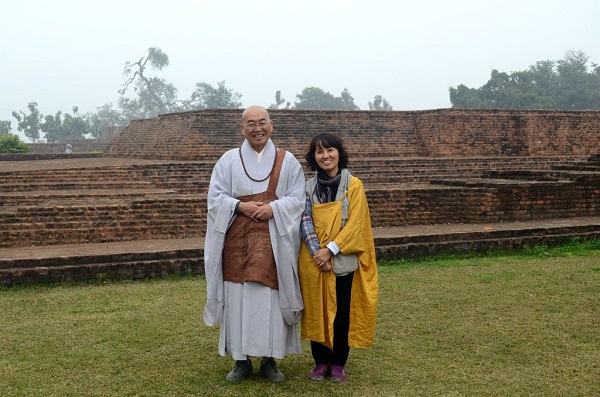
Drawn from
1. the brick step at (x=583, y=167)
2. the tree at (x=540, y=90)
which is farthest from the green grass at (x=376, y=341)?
the tree at (x=540, y=90)

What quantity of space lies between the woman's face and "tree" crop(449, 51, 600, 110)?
106 ft

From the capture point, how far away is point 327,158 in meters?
3.39

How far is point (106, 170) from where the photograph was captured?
36.3 feet

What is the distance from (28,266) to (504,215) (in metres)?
4.99

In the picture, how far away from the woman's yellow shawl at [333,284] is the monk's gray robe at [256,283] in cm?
Answer: 6

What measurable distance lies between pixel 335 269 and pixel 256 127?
2.41ft

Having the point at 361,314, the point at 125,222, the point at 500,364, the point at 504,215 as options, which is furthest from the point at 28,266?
the point at 504,215

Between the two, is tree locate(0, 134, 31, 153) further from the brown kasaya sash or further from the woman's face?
the woman's face

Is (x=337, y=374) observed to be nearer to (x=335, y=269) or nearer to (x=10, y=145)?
(x=335, y=269)

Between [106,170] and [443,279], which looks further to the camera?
[106,170]

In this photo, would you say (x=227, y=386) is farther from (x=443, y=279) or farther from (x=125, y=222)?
(x=125, y=222)

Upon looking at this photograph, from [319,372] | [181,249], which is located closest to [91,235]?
[181,249]

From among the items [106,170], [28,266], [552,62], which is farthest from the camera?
[552,62]

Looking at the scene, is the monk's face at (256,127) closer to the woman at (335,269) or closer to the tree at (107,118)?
the woman at (335,269)
